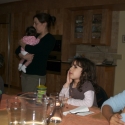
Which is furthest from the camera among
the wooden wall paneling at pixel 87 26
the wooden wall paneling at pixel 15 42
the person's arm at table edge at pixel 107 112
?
the wooden wall paneling at pixel 15 42

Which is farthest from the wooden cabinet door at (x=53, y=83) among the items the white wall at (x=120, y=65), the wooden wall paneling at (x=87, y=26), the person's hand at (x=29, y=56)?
the person's hand at (x=29, y=56)

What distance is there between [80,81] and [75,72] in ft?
0.32

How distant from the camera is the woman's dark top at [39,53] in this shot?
7.87ft

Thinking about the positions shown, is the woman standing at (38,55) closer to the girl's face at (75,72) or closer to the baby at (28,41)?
the baby at (28,41)

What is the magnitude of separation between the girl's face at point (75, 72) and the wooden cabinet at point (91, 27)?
2762 millimetres

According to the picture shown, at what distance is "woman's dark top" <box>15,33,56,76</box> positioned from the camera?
7.87 ft

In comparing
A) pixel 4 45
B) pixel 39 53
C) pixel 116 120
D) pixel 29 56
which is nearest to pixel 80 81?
pixel 39 53

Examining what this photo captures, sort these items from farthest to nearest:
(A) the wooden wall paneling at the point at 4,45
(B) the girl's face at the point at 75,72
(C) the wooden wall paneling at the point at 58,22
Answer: (A) the wooden wall paneling at the point at 4,45 → (C) the wooden wall paneling at the point at 58,22 → (B) the girl's face at the point at 75,72

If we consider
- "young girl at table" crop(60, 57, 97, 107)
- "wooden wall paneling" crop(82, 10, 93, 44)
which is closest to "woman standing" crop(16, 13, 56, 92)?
"young girl at table" crop(60, 57, 97, 107)

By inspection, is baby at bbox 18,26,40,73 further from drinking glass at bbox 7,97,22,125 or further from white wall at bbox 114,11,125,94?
white wall at bbox 114,11,125,94

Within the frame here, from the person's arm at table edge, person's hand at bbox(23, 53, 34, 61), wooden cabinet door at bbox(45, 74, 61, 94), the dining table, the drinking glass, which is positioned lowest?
wooden cabinet door at bbox(45, 74, 61, 94)

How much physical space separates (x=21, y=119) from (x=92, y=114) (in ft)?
1.72

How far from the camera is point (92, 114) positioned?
150 centimetres

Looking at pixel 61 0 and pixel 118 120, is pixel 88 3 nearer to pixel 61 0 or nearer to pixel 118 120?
pixel 61 0
